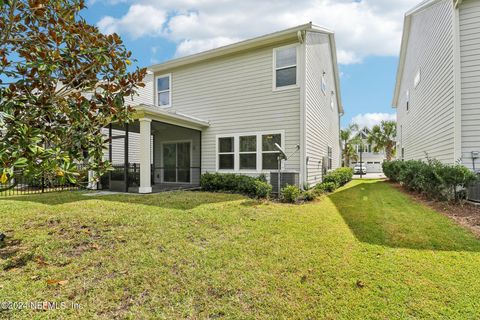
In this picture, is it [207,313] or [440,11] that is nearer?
[207,313]

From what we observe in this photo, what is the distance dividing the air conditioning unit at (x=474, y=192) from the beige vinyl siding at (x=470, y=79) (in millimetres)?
629

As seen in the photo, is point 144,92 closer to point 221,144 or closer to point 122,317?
point 221,144

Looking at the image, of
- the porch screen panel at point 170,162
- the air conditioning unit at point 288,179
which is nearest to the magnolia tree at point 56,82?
the air conditioning unit at point 288,179

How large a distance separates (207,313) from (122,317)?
80 centimetres

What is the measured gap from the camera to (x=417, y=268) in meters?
3.27

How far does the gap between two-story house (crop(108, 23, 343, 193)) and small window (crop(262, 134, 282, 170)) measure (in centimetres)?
4

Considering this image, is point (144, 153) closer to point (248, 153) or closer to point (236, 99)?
point (248, 153)

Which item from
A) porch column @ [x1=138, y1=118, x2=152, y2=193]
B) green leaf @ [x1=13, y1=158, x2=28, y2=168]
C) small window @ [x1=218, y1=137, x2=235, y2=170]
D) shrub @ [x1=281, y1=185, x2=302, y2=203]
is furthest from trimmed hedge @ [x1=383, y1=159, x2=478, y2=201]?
porch column @ [x1=138, y1=118, x2=152, y2=193]

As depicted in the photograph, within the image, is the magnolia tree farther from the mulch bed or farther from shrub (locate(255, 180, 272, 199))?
the mulch bed

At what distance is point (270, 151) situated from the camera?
970 centimetres

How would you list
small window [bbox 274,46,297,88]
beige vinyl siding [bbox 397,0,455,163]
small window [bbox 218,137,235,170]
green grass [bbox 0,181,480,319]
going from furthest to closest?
1. small window [bbox 218,137,235,170]
2. small window [bbox 274,46,297,88]
3. beige vinyl siding [bbox 397,0,455,163]
4. green grass [bbox 0,181,480,319]

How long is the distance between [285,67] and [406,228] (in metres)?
6.94

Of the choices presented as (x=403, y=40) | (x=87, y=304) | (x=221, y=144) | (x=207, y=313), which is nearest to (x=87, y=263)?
(x=87, y=304)

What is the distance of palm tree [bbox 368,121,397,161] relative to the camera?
107 feet
